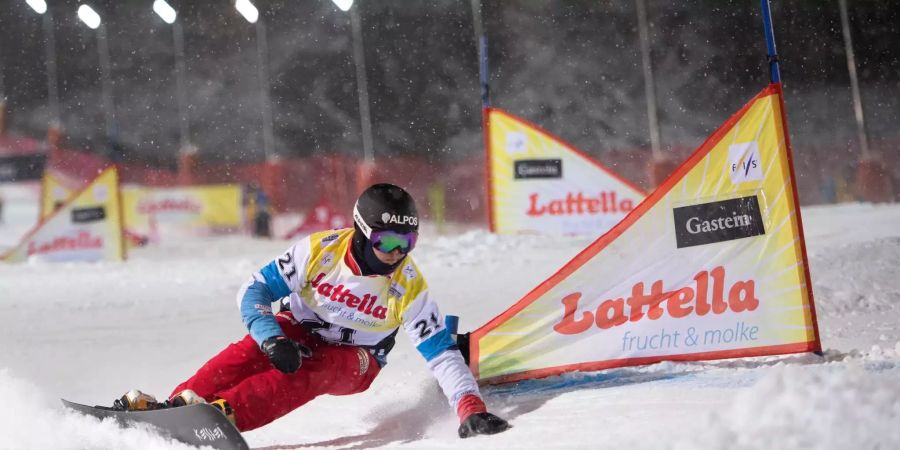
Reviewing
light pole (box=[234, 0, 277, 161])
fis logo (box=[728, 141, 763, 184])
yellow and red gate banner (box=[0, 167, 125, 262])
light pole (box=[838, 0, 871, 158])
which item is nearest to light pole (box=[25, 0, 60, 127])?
light pole (box=[234, 0, 277, 161])

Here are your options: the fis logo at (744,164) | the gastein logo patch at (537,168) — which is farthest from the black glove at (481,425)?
the gastein logo patch at (537,168)

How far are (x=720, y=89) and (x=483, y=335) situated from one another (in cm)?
1366

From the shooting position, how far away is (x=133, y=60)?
19.5 metres

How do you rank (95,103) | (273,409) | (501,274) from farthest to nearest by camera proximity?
1. (95,103)
2. (501,274)
3. (273,409)

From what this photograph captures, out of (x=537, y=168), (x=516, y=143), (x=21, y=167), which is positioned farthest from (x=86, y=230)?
(x=21, y=167)

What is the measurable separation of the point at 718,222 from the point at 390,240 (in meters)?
1.41

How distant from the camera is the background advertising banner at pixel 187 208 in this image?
47.9 ft

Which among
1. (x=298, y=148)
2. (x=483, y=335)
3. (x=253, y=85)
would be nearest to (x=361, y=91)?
(x=298, y=148)

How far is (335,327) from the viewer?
11.6ft

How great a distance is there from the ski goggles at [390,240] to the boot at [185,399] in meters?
0.84

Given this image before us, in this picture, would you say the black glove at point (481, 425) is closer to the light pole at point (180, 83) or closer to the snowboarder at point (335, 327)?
the snowboarder at point (335, 327)

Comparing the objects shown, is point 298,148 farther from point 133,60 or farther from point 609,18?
point 609,18

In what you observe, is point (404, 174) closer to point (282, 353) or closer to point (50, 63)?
point (50, 63)

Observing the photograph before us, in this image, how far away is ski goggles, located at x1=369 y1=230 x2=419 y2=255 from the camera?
3.27 metres
